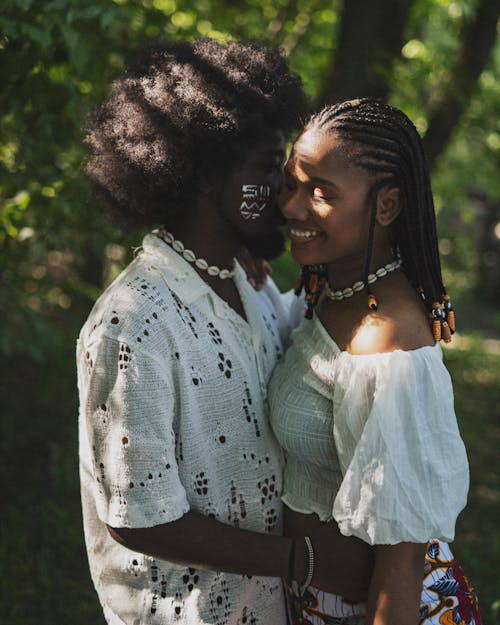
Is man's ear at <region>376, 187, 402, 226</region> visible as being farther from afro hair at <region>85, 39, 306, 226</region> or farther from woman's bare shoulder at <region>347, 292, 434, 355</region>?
afro hair at <region>85, 39, 306, 226</region>

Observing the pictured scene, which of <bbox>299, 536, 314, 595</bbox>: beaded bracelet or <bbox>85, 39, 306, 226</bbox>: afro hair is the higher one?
<bbox>85, 39, 306, 226</bbox>: afro hair

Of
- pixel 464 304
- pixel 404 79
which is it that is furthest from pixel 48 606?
pixel 464 304

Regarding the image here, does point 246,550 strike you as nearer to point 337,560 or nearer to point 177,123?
point 337,560

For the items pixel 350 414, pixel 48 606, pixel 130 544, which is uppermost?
pixel 350 414

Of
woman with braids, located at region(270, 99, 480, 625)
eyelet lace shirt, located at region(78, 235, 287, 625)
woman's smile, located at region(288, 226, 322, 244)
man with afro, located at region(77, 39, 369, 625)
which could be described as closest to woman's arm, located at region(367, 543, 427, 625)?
woman with braids, located at region(270, 99, 480, 625)

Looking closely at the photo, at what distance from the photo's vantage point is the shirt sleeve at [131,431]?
1.82 m

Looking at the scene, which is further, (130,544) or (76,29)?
(76,29)

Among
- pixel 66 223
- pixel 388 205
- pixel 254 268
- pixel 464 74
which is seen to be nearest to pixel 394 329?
pixel 388 205

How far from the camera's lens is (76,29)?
9.71 feet

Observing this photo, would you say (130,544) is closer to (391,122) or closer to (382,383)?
(382,383)

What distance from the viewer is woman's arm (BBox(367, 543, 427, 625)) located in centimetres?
184

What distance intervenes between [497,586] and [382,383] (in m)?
2.64

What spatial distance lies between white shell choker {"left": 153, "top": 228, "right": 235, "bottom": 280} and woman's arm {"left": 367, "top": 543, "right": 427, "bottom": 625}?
35.8 inches

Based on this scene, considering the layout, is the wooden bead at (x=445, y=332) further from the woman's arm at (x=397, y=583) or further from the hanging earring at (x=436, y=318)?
the woman's arm at (x=397, y=583)
